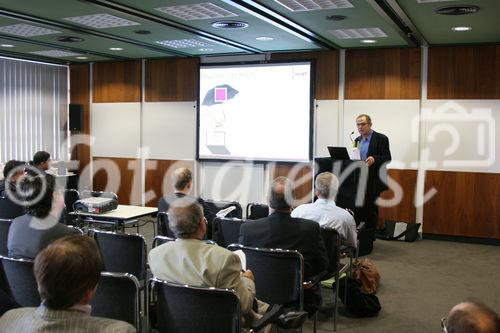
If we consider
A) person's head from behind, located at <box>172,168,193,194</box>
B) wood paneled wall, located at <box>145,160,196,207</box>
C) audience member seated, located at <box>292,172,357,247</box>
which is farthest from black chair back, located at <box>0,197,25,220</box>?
wood paneled wall, located at <box>145,160,196,207</box>

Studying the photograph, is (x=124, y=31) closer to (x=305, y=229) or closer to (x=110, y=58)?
(x=110, y=58)

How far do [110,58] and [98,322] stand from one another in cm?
854

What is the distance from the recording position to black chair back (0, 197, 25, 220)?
17.4 feet

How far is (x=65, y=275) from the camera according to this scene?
158cm

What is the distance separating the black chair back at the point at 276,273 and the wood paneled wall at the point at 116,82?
697 cm

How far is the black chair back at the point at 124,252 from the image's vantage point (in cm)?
365

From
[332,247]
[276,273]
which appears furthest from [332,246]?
[276,273]

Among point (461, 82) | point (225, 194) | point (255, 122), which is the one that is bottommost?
point (225, 194)

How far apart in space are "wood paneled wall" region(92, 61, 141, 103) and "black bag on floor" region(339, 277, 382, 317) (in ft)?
21.1

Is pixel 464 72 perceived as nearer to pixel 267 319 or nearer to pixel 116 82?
pixel 267 319

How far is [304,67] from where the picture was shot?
318 inches

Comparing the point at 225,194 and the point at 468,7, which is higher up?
the point at 468,7

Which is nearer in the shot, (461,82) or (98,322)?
(98,322)

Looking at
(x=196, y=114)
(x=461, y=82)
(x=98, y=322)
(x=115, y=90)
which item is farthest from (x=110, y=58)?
(x=98, y=322)
